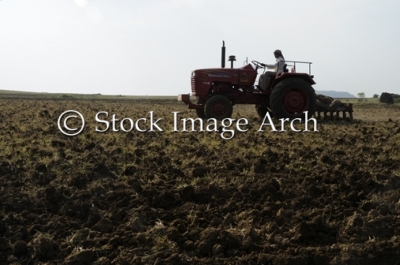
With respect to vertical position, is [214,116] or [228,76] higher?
[228,76]

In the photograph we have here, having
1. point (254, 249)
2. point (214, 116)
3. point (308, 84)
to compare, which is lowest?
point (254, 249)

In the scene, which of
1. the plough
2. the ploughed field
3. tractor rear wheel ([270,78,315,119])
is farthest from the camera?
the plough

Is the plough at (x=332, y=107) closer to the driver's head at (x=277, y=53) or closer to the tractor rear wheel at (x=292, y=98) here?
the tractor rear wheel at (x=292, y=98)

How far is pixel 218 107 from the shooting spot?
1116cm

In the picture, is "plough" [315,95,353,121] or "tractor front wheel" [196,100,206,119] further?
"tractor front wheel" [196,100,206,119]

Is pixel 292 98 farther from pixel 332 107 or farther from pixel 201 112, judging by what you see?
pixel 201 112

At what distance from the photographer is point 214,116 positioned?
11.1 m

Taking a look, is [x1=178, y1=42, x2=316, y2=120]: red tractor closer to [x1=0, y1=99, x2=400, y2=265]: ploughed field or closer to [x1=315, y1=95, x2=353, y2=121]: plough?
[x1=315, y1=95, x2=353, y2=121]: plough

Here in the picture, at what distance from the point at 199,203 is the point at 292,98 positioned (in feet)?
21.7

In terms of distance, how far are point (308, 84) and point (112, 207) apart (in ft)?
23.8

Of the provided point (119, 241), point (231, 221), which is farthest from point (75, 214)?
point (231, 221)

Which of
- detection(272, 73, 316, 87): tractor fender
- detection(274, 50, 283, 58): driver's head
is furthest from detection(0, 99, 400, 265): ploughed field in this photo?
detection(274, 50, 283, 58): driver's head

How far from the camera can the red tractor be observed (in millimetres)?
10719

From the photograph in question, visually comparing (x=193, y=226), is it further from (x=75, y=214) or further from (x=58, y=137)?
(x=58, y=137)
